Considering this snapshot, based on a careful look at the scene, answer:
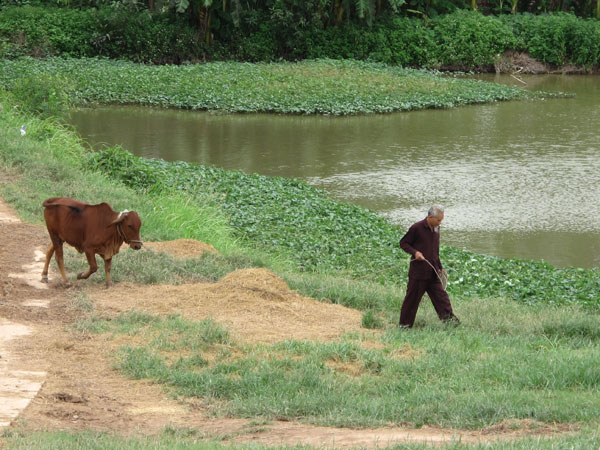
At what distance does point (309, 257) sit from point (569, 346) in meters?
5.99

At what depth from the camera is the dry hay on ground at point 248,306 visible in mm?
9867

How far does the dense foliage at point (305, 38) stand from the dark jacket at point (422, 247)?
30.1m

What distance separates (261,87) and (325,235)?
16.6 meters

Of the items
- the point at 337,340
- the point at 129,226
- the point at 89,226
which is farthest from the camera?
the point at 89,226

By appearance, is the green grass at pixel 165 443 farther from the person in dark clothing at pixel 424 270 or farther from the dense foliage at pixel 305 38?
the dense foliage at pixel 305 38

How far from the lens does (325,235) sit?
1627 cm

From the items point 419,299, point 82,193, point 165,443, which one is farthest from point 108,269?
point 165,443

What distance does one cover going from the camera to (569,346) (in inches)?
386

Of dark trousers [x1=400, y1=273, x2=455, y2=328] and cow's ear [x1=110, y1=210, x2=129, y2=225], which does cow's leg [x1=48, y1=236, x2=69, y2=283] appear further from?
dark trousers [x1=400, y1=273, x2=455, y2=328]

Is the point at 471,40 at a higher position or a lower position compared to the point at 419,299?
higher

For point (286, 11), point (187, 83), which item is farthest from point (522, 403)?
point (286, 11)

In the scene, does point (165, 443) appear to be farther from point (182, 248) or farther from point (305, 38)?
point (305, 38)

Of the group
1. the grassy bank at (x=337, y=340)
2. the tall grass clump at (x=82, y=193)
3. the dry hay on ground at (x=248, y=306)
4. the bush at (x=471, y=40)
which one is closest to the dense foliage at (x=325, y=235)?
the grassy bank at (x=337, y=340)

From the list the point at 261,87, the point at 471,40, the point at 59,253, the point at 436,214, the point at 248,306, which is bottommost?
the point at 248,306
